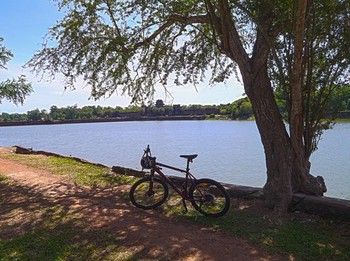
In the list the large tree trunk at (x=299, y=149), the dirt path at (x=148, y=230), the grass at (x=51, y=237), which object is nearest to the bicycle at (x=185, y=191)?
the dirt path at (x=148, y=230)

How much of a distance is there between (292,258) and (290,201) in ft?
5.89

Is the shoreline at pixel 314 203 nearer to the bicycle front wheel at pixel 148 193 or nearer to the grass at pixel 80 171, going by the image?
the bicycle front wheel at pixel 148 193

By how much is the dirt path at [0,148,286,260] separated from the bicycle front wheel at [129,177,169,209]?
0.16 metres

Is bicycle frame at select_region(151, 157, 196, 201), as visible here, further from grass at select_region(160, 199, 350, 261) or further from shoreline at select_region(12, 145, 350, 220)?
shoreline at select_region(12, 145, 350, 220)

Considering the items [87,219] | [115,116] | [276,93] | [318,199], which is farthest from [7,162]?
[115,116]

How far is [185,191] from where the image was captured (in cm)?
538

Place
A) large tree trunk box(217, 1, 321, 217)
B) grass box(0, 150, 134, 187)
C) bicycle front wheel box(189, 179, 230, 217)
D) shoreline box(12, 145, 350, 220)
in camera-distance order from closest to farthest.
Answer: shoreline box(12, 145, 350, 220)
bicycle front wheel box(189, 179, 230, 217)
large tree trunk box(217, 1, 321, 217)
grass box(0, 150, 134, 187)

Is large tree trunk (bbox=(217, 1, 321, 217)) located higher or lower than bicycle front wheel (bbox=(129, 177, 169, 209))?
higher

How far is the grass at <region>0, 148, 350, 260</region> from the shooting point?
3.90 meters

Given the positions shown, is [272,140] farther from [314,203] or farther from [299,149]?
[314,203]

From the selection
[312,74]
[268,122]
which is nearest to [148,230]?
[268,122]

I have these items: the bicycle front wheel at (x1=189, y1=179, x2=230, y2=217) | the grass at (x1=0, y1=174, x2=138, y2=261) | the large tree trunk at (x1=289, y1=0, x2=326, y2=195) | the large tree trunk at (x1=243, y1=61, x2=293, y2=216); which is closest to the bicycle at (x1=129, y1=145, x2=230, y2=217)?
the bicycle front wheel at (x1=189, y1=179, x2=230, y2=217)

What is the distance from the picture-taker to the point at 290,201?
18.0ft

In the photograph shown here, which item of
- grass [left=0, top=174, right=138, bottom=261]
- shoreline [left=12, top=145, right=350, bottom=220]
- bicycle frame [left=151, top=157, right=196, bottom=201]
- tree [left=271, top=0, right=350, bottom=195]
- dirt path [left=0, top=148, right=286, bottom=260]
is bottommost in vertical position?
dirt path [left=0, top=148, right=286, bottom=260]
